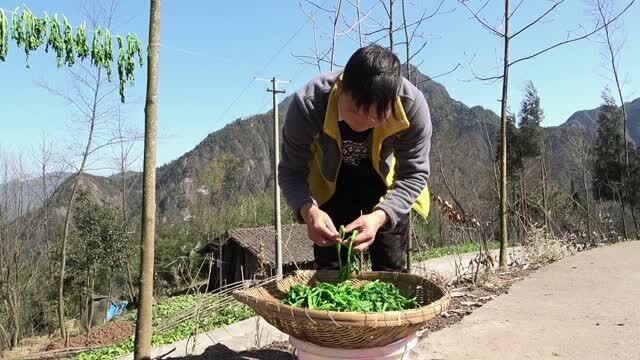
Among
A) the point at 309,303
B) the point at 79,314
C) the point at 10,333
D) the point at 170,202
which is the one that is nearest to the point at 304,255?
the point at 79,314

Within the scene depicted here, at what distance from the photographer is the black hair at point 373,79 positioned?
1.40 m

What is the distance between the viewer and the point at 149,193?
2.28 m

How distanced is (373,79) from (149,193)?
1300 mm

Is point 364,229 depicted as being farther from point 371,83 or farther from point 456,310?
point 456,310

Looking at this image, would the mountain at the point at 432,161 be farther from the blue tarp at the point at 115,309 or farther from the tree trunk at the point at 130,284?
the blue tarp at the point at 115,309

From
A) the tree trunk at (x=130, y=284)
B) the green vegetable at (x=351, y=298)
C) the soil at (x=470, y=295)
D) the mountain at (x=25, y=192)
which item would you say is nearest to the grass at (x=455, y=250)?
the soil at (x=470, y=295)

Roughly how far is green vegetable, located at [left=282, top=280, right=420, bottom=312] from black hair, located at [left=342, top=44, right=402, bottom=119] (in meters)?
0.53

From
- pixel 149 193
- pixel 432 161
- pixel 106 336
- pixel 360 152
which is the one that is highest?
pixel 432 161

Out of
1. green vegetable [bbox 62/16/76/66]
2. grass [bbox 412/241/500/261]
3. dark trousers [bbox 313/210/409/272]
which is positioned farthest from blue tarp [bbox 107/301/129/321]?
dark trousers [bbox 313/210/409/272]

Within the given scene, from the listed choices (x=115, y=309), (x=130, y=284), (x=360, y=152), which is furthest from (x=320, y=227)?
(x=130, y=284)

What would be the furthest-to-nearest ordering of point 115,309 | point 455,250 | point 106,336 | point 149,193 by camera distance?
point 115,309
point 106,336
point 455,250
point 149,193

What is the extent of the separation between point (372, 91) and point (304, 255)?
52.9 feet

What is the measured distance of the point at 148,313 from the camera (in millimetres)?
2303

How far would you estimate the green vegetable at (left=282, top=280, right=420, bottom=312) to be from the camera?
4.80 feet
